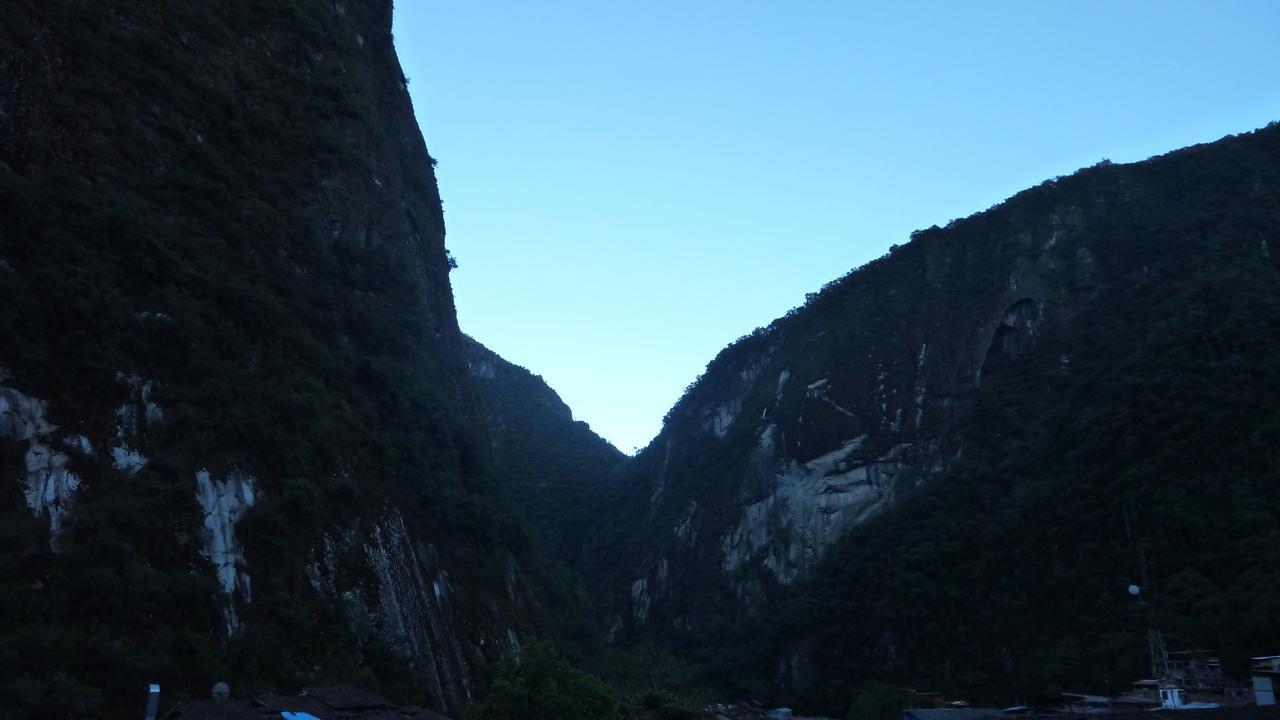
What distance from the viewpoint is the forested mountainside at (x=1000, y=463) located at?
44625 millimetres

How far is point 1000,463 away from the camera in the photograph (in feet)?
200

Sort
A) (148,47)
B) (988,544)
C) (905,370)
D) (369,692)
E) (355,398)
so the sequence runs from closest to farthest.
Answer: (369,692)
(148,47)
(355,398)
(988,544)
(905,370)

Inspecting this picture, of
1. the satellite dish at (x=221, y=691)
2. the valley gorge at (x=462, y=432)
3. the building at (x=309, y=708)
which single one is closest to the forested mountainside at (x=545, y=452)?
the valley gorge at (x=462, y=432)

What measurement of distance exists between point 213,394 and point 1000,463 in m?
50.3

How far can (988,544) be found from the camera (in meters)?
54.9

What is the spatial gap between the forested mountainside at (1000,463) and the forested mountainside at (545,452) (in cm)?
485

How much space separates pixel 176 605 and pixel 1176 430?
155ft

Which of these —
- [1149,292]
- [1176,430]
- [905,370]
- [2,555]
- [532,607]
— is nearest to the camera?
[2,555]

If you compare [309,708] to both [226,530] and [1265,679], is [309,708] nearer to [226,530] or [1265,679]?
[226,530]

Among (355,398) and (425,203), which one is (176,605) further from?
(425,203)

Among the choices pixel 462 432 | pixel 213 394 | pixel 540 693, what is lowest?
pixel 540 693

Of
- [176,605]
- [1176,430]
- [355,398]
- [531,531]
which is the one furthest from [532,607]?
[1176,430]

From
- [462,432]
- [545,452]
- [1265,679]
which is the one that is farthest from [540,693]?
[545,452]

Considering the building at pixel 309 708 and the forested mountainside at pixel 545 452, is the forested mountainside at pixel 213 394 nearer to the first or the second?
the building at pixel 309 708
